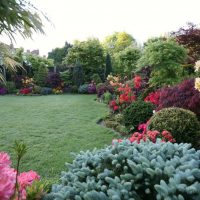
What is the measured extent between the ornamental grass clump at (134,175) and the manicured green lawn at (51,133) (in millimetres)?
2210

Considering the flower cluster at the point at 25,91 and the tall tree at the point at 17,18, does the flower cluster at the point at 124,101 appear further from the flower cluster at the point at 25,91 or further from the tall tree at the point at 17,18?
the flower cluster at the point at 25,91

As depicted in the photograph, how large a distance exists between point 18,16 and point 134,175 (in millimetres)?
1253

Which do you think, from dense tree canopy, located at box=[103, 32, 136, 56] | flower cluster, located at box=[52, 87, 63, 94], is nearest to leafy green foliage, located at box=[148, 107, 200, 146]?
A: flower cluster, located at box=[52, 87, 63, 94]

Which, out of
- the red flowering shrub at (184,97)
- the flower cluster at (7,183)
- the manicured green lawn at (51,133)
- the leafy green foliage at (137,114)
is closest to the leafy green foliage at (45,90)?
the manicured green lawn at (51,133)

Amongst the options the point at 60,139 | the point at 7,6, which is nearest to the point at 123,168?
the point at 7,6

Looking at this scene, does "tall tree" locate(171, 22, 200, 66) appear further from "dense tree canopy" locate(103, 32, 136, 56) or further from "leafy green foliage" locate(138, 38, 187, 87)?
"dense tree canopy" locate(103, 32, 136, 56)

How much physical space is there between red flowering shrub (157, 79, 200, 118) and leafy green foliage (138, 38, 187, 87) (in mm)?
2136

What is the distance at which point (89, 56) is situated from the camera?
23297 millimetres

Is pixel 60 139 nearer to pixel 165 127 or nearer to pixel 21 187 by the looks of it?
pixel 165 127

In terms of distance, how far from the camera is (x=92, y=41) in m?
24.2

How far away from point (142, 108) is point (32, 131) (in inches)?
100

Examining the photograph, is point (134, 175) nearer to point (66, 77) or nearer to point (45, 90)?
point (45, 90)

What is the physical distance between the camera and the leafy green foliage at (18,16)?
194 centimetres

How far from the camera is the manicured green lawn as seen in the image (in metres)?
5.20
